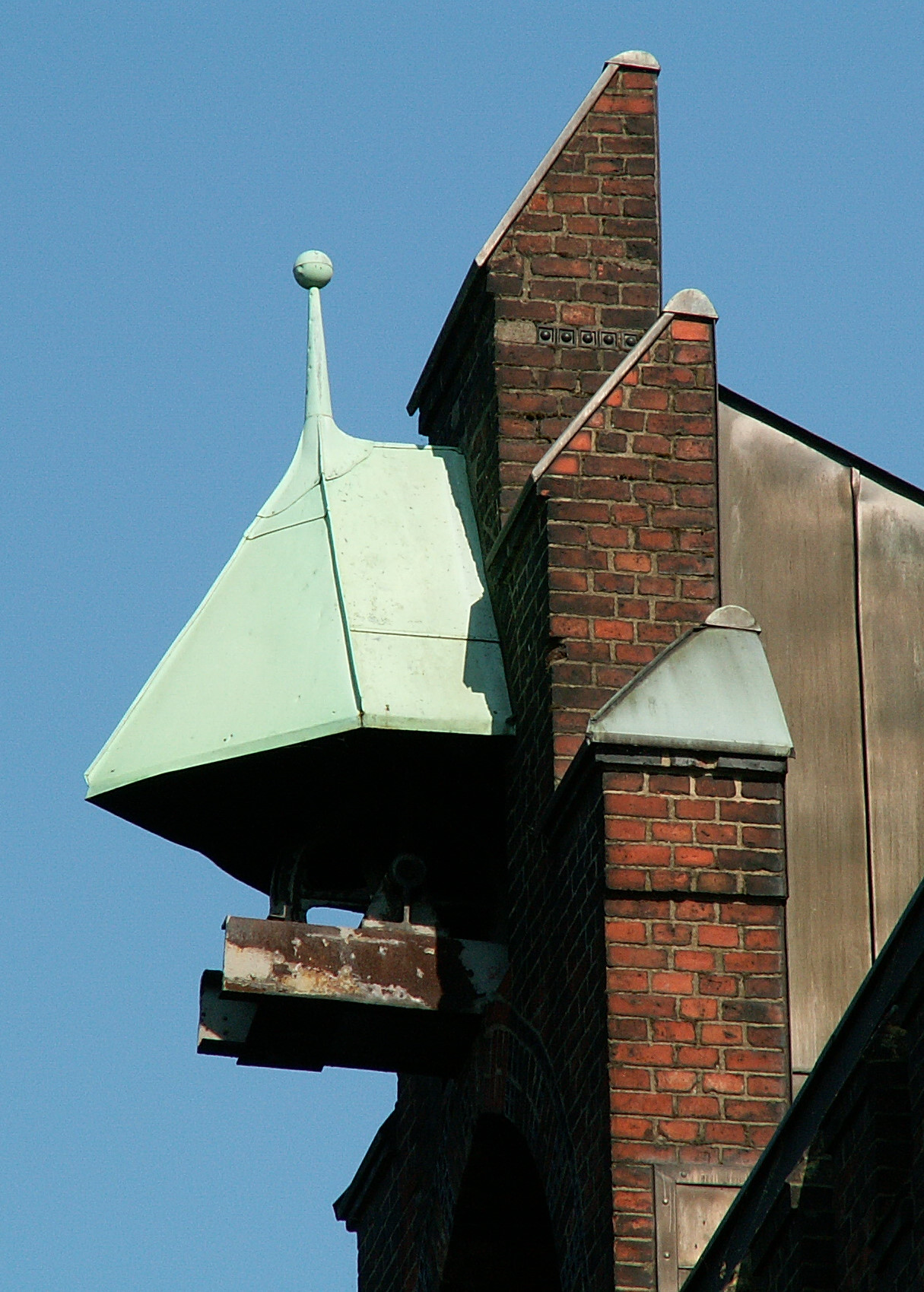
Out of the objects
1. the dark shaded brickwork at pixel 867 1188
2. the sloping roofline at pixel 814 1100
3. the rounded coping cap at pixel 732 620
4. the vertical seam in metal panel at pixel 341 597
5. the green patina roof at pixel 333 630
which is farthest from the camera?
the green patina roof at pixel 333 630

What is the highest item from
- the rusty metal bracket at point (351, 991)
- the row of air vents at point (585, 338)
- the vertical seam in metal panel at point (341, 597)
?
the row of air vents at point (585, 338)

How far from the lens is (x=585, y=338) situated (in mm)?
10586

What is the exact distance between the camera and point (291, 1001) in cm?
957

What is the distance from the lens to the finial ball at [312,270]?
11.2 meters

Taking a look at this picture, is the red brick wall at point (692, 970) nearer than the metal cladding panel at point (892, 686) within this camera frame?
Yes

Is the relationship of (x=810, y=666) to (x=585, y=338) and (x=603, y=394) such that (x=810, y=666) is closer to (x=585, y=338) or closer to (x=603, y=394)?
(x=603, y=394)

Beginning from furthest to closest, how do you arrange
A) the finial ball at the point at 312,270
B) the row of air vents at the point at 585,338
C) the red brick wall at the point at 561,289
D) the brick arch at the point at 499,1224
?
1. the finial ball at the point at 312,270
2. the row of air vents at the point at 585,338
3. the red brick wall at the point at 561,289
4. the brick arch at the point at 499,1224

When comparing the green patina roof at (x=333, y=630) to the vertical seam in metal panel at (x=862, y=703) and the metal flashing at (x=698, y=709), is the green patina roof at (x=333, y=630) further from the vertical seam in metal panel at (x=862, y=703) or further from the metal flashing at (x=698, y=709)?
the vertical seam in metal panel at (x=862, y=703)

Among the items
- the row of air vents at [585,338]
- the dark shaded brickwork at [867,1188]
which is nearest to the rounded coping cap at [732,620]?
the row of air vents at [585,338]

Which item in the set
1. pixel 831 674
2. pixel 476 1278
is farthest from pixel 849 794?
pixel 476 1278

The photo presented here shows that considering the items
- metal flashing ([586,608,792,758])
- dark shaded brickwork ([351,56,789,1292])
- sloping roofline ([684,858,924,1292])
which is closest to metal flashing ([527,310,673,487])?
dark shaded brickwork ([351,56,789,1292])

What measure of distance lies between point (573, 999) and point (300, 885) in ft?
5.64

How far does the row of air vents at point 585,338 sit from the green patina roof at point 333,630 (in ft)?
2.28

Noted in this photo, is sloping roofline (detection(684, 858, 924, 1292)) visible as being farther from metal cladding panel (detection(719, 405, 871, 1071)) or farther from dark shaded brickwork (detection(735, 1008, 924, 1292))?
metal cladding panel (detection(719, 405, 871, 1071))
